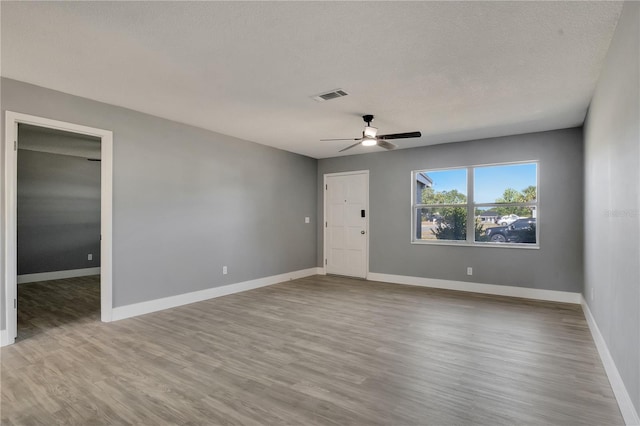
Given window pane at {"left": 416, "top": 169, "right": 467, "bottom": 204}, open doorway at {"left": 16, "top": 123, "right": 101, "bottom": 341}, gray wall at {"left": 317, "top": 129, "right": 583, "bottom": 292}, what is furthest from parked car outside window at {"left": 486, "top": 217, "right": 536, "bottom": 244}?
open doorway at {"left": 16, "top": 123, "right": 101, "bottom": 341}

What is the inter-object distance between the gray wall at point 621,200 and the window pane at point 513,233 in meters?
2.13

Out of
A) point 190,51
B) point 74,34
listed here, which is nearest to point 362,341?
point 190,51

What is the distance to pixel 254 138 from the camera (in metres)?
5.76

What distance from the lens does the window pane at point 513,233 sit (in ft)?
17.4

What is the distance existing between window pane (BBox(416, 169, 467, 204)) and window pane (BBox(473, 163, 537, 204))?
236 mm

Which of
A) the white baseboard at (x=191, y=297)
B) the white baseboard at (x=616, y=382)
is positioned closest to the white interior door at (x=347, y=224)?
the white baseboard at (x=191, y=297)

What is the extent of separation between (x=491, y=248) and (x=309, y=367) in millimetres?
4095

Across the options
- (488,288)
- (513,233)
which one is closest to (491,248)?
(513,233)

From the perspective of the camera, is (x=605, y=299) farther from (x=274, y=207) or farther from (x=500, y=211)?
(x=274, y=207)

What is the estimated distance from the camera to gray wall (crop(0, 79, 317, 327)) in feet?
13.4

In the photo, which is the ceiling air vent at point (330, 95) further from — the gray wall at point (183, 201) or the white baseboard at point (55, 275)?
the white baseboard at point (55, 275)

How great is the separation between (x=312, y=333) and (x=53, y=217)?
253 inches

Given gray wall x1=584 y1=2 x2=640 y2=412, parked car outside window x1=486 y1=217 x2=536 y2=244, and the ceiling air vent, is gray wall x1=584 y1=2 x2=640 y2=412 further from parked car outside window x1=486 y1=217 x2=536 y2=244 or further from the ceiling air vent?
the ceiling air vent

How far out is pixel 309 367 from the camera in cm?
281
